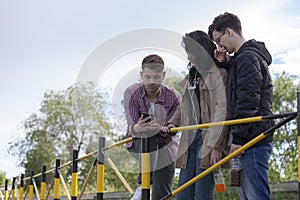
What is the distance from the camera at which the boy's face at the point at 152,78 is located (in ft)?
12.3

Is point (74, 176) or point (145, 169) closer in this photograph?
point (145, 169)

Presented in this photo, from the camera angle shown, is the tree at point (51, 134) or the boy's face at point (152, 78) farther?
the tree at point (51, 134)

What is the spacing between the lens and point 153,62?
12.2ft

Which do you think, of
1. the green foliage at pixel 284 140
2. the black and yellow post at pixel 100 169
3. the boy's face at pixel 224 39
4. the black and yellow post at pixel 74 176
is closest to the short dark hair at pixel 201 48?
the boy's face at pixel 224 39

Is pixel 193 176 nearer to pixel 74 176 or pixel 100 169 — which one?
pixel 100 169

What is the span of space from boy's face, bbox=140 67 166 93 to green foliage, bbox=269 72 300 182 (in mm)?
6648

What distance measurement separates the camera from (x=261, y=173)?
2885 millimetres

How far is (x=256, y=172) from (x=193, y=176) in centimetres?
84

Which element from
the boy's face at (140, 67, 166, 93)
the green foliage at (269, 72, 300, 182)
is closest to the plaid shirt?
the boy's face at (140, 67, 166, 93)

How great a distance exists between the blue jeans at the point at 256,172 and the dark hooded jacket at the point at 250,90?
0.06m

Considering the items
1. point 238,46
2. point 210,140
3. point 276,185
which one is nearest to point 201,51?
point 238,46

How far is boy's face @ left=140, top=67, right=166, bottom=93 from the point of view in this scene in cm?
376

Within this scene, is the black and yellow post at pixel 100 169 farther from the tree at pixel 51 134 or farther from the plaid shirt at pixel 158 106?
the tree at pixel 51 134

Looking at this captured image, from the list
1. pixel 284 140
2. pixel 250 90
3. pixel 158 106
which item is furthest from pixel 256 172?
pixel 284 140
